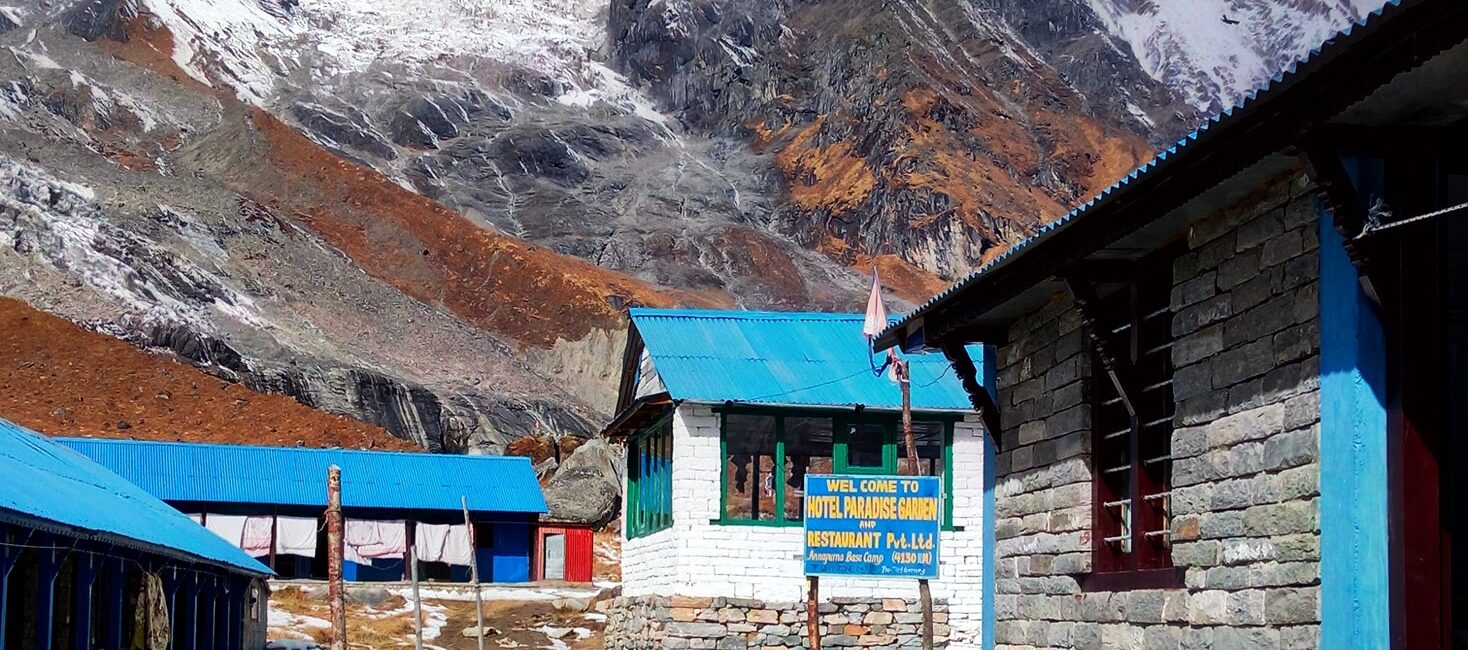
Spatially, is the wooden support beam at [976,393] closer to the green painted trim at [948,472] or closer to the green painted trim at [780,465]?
the green painted trim at [780,465]

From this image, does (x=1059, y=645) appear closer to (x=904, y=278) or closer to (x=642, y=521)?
(x=642, y=521)

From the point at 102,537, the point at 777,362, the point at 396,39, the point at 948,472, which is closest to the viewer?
the point at 102,537

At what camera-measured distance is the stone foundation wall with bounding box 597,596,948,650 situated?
1051 inches

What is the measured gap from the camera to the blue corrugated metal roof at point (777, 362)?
27.2m

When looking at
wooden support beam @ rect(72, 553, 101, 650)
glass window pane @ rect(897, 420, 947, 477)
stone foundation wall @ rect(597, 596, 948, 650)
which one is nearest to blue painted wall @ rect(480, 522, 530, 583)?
glass window pane @ rect(897, 420, 947, 477)

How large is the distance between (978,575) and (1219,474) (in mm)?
17296

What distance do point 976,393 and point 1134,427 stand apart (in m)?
3.12

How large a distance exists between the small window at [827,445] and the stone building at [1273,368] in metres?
13.3

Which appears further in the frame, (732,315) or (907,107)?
(907,107)

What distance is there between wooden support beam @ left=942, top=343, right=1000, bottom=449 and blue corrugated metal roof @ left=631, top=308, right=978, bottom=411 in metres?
11.4

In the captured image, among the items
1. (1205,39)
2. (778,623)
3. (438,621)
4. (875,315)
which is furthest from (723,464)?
(1205,39)

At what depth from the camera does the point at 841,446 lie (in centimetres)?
2734

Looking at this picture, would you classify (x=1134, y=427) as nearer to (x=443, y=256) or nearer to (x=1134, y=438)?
(x=1134, y=438)

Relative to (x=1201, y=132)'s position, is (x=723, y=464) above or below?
below
